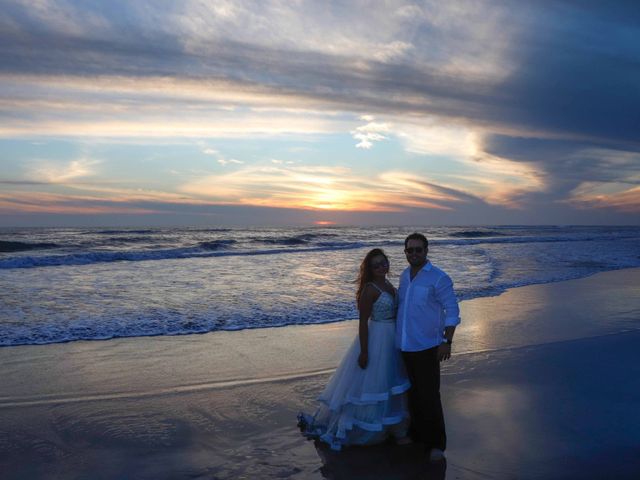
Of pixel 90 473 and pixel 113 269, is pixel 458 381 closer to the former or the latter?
pixel 90 473

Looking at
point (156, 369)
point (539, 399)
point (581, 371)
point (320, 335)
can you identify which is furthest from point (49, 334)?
point (581, 371)

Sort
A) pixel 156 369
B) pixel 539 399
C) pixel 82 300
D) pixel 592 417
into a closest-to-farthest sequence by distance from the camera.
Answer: pixel 592 417, pixel 539 399, pixel 156 369, pixel 82 300

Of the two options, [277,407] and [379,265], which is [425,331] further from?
[277,407]

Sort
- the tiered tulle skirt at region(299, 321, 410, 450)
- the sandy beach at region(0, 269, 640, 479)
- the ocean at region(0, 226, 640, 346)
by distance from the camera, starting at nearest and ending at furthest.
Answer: the sandy beach at region(0, 269, 640, 479)
the tiered tulle skirt at region(299, 321, 410, 450)
the ocean at region(0, 226, 640, 346)

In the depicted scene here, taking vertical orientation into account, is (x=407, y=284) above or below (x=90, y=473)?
above

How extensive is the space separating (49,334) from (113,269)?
485 inches

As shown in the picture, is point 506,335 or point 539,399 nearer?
point 539,399

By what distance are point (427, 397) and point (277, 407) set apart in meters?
1.78

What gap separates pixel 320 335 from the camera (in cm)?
927

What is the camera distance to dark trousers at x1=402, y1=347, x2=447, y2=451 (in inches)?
181

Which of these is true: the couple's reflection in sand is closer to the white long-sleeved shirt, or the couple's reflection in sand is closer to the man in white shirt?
the man in white shirt

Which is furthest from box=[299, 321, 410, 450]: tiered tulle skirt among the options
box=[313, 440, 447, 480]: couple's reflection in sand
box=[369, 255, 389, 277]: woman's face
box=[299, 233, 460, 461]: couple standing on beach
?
box=[369, 255, 389, 277]: woman's face

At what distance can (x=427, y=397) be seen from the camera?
468 cm

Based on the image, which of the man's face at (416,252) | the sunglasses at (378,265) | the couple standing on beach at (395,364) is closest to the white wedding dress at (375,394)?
the couple standing on beach at (395,364)
